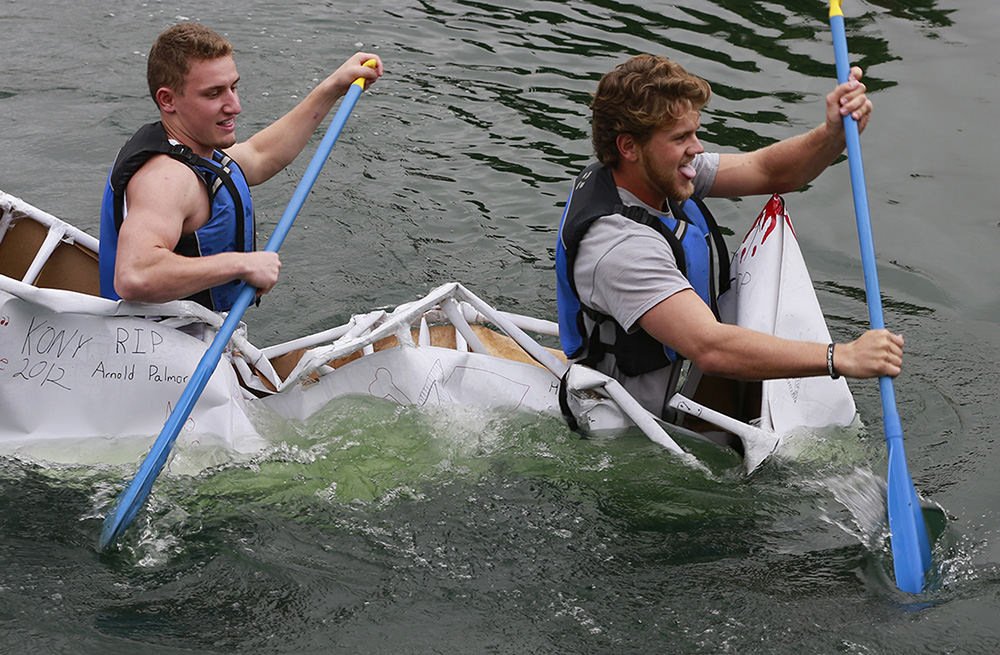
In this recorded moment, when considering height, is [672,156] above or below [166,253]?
above

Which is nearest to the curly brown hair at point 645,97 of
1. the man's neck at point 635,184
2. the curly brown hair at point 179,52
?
the man's neck at point 635,184

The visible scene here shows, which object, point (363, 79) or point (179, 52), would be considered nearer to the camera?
point (179, 52)

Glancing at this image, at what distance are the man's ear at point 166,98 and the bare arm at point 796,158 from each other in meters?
1.80

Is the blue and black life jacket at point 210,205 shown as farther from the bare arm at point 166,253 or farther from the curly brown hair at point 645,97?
the curly brown hair at point 645,97

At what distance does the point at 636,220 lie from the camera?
3.36 metres

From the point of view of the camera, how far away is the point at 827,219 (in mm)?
5891

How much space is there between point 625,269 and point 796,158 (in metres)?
0.89

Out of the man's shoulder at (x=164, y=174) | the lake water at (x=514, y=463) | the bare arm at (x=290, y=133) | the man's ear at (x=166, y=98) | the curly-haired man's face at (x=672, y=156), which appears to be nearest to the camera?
the lake water at (x=514, y=463)

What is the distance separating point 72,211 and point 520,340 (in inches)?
124

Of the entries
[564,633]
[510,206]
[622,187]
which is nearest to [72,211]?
[510,206]

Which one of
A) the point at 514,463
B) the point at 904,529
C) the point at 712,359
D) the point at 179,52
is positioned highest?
the point at 179,52

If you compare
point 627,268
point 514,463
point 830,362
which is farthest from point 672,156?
point 514,463

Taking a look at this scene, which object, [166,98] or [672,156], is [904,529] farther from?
[166,98]

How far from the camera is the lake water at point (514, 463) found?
3.19m
